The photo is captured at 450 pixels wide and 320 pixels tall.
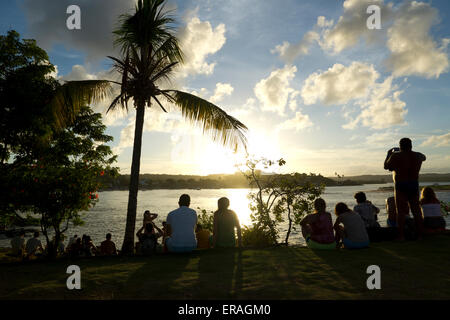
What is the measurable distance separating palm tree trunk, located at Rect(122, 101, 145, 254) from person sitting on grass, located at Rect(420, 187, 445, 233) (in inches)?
332

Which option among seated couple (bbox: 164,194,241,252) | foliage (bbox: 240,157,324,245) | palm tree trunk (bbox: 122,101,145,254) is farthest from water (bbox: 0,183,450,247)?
seated couple (bbox: 164,194,241,252)

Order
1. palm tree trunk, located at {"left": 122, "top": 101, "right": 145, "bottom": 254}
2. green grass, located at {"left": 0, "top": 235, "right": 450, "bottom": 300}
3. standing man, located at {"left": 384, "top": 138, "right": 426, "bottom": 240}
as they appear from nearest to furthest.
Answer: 1. green grass, located at {"left": 0, "top": 235, "right": 450, "bottom": 300}
2. standing man, located at {"left": 384, "top": 138, "right": 426, "bottom": 240}
3. palm tree trunk, located at {"left": 122, "top": 101, "right": 145, "bottom": 254}

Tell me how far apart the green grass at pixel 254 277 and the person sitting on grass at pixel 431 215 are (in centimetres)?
141

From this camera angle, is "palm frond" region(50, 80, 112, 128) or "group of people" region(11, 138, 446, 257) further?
"palm frond" region(50, 80, 112, 128)

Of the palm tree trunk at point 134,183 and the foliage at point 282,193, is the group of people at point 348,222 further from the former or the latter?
the foliage at point 282,193

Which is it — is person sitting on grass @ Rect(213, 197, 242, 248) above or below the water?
above

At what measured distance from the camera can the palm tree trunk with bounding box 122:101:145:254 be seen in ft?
29.5

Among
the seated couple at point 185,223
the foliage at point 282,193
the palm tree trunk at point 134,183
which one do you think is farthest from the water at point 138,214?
the seated couple at point 185,223

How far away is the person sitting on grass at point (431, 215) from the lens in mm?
7546

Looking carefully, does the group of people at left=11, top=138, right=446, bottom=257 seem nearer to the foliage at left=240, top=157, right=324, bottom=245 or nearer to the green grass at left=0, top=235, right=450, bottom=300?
the green grass at left=0, top=235, right=450, bottom=300

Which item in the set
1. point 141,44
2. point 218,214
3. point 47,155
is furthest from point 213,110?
point 47,155

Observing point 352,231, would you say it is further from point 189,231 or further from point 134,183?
point 134,183

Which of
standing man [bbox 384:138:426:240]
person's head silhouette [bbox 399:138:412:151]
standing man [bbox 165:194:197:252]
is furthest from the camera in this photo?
person's head silhouette [bbox 399:138:412:151]

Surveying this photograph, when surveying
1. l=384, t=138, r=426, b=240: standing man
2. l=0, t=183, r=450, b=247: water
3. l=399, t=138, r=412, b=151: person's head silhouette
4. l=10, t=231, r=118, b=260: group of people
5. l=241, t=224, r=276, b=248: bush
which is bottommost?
l=0, t=183, r=450, b=247: water
